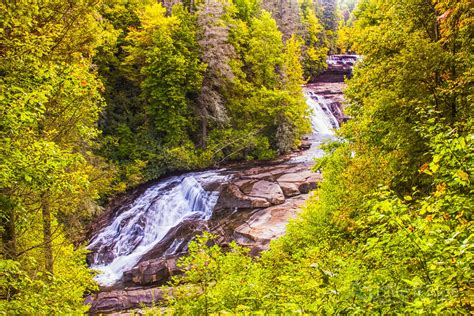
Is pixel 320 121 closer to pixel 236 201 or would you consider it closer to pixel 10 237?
pixel 236 201

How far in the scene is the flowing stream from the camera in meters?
16.7

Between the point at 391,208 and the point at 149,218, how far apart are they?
55.9 feet

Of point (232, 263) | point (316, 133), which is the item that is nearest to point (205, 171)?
point (316, 133)

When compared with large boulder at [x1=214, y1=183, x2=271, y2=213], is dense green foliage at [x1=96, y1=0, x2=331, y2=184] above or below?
above

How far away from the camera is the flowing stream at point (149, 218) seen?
16.7 metres

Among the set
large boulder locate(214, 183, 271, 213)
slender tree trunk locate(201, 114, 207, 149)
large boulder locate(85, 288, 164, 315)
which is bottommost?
large boulder locate(85, 288, 164, 315)

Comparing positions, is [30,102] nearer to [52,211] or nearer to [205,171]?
[52,211]

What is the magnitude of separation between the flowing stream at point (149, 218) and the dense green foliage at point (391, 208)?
603 cm

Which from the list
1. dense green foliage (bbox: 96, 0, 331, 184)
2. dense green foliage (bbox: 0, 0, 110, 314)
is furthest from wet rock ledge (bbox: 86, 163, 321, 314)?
dense green foliage (bbox: 0, 0, 110, 314)

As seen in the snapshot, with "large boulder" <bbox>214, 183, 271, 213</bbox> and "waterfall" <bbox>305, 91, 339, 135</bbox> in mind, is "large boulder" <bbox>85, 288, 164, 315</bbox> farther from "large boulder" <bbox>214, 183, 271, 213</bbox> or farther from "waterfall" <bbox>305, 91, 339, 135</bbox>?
"waterfall" <bbox>305, 91, 339, 135</bbox>

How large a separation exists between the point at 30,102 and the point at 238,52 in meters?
25.8

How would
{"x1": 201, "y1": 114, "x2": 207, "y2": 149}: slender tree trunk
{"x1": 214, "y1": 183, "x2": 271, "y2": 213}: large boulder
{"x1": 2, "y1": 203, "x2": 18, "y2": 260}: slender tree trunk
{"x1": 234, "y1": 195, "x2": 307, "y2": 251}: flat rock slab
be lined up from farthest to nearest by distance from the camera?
{"x1": 201, "y1": 114, "x2": 207, "y2": 149}: slender tree trunk, {"x1": 214, "y1": 183, "x2": 271, "y2": 213}: large boulder, {"x1": 234, "y1": 195, "x2": 307, "y2": 251}: flat rock slab, {"x1": 2, "y1": 203, "x2": 18, "y2": 260}: slender tree trunk

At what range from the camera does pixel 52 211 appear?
9.37m

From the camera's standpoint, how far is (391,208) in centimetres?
341
